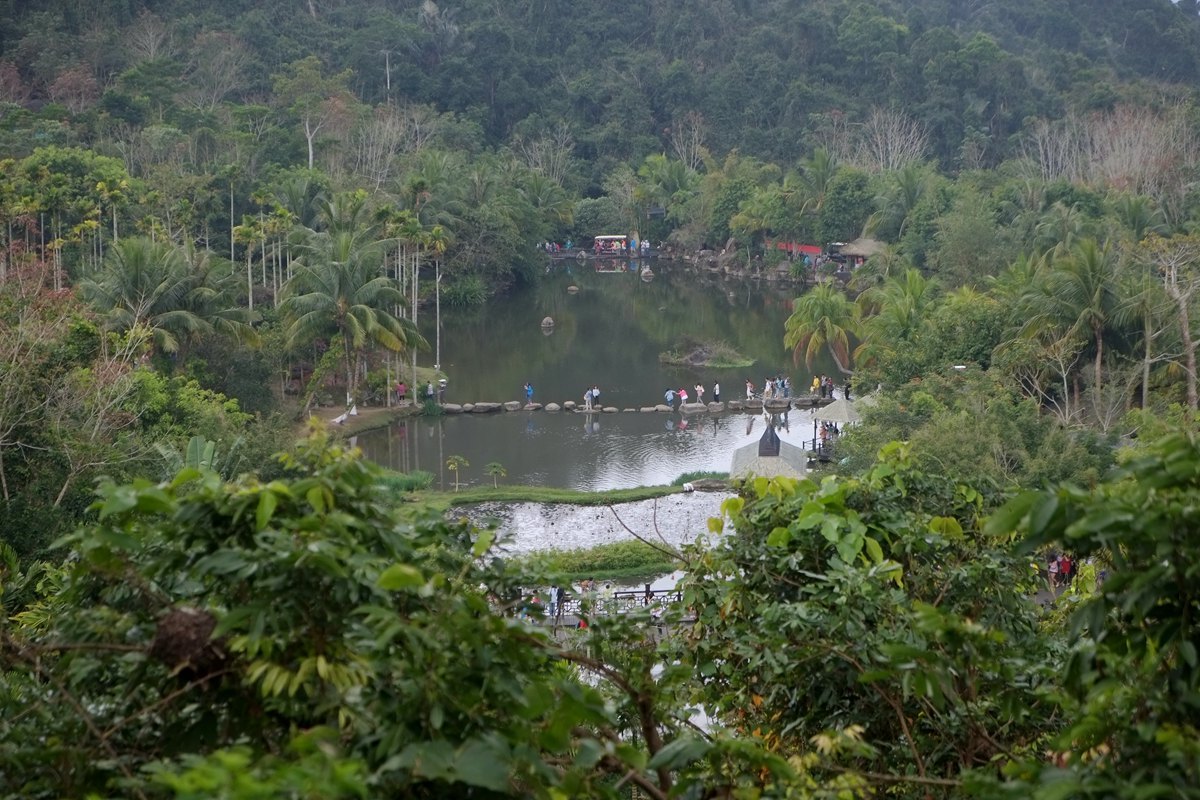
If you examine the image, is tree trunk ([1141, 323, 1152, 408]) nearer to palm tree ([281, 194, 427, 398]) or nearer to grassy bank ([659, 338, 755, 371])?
grassy bank ([659, 338, 755, 371])

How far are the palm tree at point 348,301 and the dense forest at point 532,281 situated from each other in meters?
0.11

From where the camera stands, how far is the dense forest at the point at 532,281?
9.58 ft

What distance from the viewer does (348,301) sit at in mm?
22766

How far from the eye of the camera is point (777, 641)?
4.37m

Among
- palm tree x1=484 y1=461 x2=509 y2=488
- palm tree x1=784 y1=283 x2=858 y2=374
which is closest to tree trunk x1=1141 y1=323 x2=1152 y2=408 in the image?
palm tree x1=784 y1=283 x2=858 y2=374

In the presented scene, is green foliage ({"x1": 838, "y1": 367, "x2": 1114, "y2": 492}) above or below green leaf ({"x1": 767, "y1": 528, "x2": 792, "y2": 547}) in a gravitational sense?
below

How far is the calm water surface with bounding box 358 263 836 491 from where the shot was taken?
69.6 feet

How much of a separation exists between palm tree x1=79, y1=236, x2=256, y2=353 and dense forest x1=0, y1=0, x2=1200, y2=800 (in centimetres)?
7

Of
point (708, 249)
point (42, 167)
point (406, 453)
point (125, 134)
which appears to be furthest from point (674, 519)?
point (708, 249)

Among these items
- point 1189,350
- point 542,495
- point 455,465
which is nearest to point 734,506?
point 542,495

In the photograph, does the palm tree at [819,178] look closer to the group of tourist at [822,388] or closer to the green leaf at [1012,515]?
the group of tourist at [822,388]

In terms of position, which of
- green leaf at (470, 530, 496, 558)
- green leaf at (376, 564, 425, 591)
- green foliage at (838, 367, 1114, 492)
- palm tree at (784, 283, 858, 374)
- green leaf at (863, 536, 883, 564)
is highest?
green leaf at (376, 564, 425, 591)

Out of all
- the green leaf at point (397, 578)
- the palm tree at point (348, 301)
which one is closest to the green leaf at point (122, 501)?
the green leaf at point (397, 578)

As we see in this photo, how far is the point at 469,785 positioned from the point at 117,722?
994 millimetres
